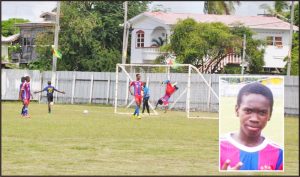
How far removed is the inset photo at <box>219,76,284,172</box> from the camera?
1014 centimetres

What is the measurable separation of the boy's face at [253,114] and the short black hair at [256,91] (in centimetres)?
6

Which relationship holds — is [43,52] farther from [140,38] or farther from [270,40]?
[270,40]

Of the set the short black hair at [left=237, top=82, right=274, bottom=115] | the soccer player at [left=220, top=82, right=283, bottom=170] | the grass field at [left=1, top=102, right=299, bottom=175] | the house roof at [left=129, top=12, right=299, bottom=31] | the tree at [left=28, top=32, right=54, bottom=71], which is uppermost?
the house roof at [left=129, top=12, right=299, bottom=31]

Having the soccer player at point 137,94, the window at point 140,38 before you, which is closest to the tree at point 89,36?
the window at point 140,38

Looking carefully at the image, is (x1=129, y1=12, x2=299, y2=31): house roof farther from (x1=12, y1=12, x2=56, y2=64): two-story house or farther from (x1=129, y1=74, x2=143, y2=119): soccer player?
(x1=129, y1=74, x2=143, y2=119): soccer player

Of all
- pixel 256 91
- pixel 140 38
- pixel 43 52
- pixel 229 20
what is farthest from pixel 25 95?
pixel 140 38

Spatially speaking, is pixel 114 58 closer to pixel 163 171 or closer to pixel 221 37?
pixel 221 37

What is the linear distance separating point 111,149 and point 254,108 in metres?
6.20

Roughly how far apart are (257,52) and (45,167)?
36.6 metres

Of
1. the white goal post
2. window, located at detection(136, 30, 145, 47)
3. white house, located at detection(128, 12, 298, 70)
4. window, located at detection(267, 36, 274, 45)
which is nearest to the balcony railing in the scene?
white house, located at detection(128, 12, 298, 70)

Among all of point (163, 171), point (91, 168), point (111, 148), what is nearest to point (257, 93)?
point (163, 171)

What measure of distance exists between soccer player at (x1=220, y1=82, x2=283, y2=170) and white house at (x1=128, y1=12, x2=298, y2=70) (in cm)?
4383

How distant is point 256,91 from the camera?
1017cm

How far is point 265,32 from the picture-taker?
2244 inches
